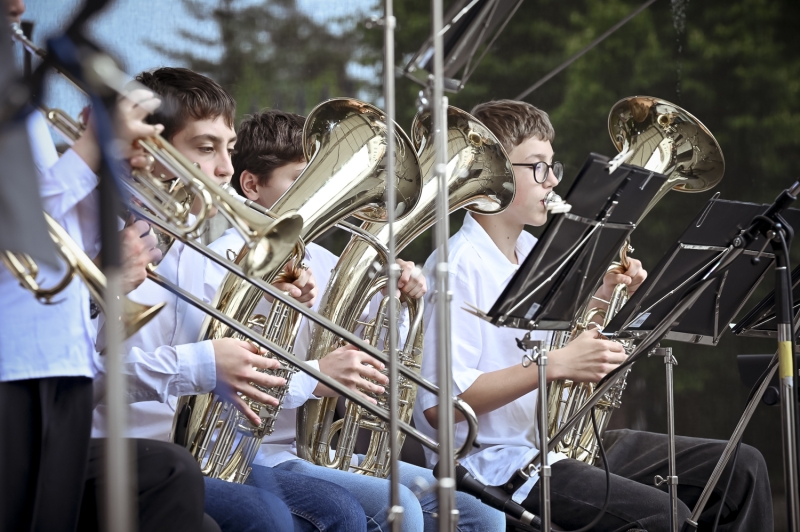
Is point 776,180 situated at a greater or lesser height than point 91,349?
greater

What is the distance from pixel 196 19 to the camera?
3053mm

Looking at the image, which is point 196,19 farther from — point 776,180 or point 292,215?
point 776,180

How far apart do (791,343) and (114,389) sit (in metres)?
1.39

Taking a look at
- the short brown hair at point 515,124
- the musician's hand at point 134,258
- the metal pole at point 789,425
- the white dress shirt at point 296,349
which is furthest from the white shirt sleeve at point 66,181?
the short brown hair at point 515,124

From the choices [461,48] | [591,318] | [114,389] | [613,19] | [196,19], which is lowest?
[114,389]

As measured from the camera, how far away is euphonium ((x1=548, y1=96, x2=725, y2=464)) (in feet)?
8.19

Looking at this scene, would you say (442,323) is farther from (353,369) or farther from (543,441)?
(353,369)

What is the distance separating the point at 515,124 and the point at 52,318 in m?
1.62

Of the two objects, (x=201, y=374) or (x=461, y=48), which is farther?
(x=201, y=374)

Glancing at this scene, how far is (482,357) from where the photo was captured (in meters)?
2.46

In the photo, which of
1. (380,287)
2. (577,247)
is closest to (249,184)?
(380,287)

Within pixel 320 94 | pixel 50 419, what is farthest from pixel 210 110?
pixel 320 94

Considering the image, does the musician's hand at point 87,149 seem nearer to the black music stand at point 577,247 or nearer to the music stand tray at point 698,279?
the black music stand at point 577,247

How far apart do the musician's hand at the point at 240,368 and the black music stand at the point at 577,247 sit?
470 mm
